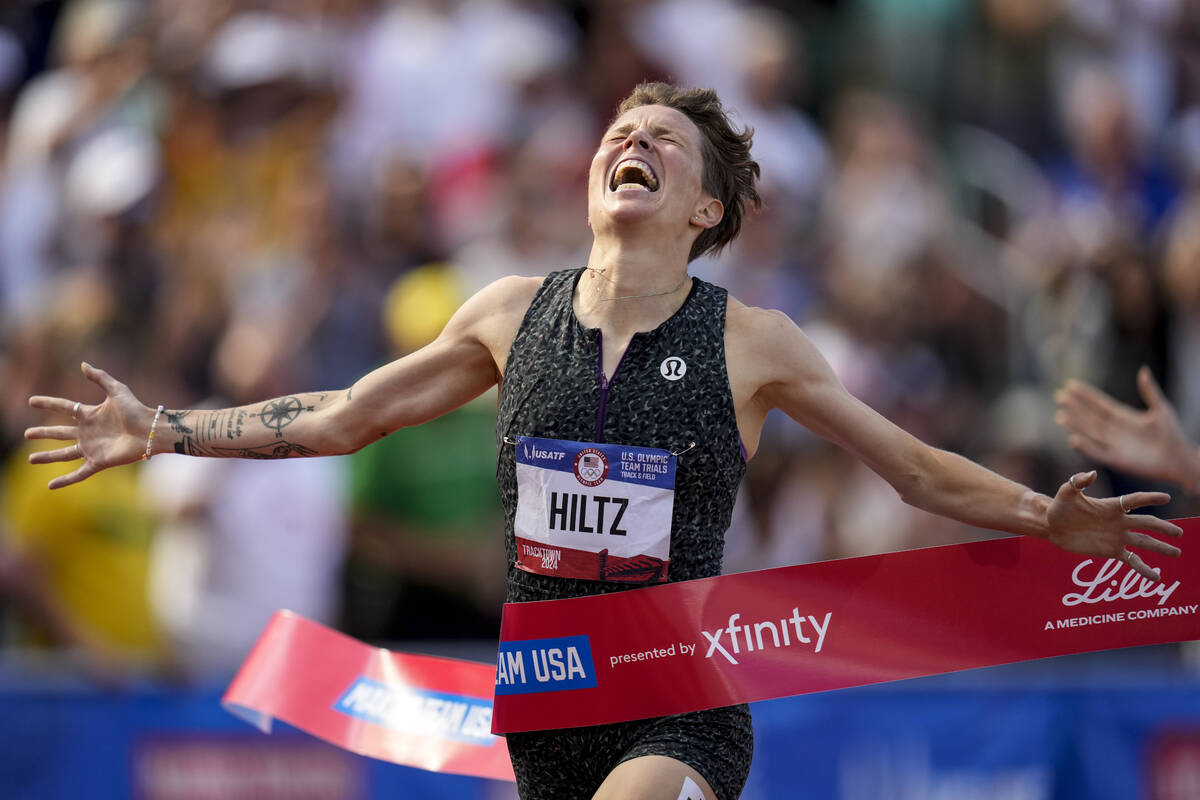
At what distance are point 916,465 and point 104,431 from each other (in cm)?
256

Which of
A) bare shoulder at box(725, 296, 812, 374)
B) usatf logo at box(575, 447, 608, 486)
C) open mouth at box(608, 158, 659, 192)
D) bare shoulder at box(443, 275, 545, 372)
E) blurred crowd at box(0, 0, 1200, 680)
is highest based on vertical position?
blurred crowd at box(0, 0, 1200, 680)

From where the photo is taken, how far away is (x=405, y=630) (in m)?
8.09

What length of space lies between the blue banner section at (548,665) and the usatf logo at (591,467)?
1.57ft

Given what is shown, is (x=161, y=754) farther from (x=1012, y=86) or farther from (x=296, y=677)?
(x=1012, y=86)

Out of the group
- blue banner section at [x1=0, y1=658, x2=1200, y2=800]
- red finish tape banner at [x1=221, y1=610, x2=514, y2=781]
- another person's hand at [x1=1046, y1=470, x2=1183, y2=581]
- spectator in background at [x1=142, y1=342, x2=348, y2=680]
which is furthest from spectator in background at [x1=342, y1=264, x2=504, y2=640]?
another person's hand at [x1=1046, y1=470, x2=1183, y2=581]

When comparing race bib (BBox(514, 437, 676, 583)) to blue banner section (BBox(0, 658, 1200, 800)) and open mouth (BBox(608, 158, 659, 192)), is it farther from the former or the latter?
blue banner section (BBox(0, 658, 1200, 800))

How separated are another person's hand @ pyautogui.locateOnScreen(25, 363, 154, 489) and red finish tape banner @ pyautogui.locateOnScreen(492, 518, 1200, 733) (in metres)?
1.31

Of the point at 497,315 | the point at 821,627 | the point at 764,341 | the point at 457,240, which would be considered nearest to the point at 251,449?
the point at 497,315

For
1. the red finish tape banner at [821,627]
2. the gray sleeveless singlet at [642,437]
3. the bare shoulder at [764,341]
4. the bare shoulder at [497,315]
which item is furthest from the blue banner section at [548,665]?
the bare shoulder at [764,341]

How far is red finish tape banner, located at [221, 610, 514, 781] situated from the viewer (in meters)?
5.22

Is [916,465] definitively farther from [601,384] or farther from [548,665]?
[548,665]

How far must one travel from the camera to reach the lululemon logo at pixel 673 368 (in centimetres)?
448

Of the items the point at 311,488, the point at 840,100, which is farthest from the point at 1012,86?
the point at 311,488

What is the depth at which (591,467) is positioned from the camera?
439 centimetres
